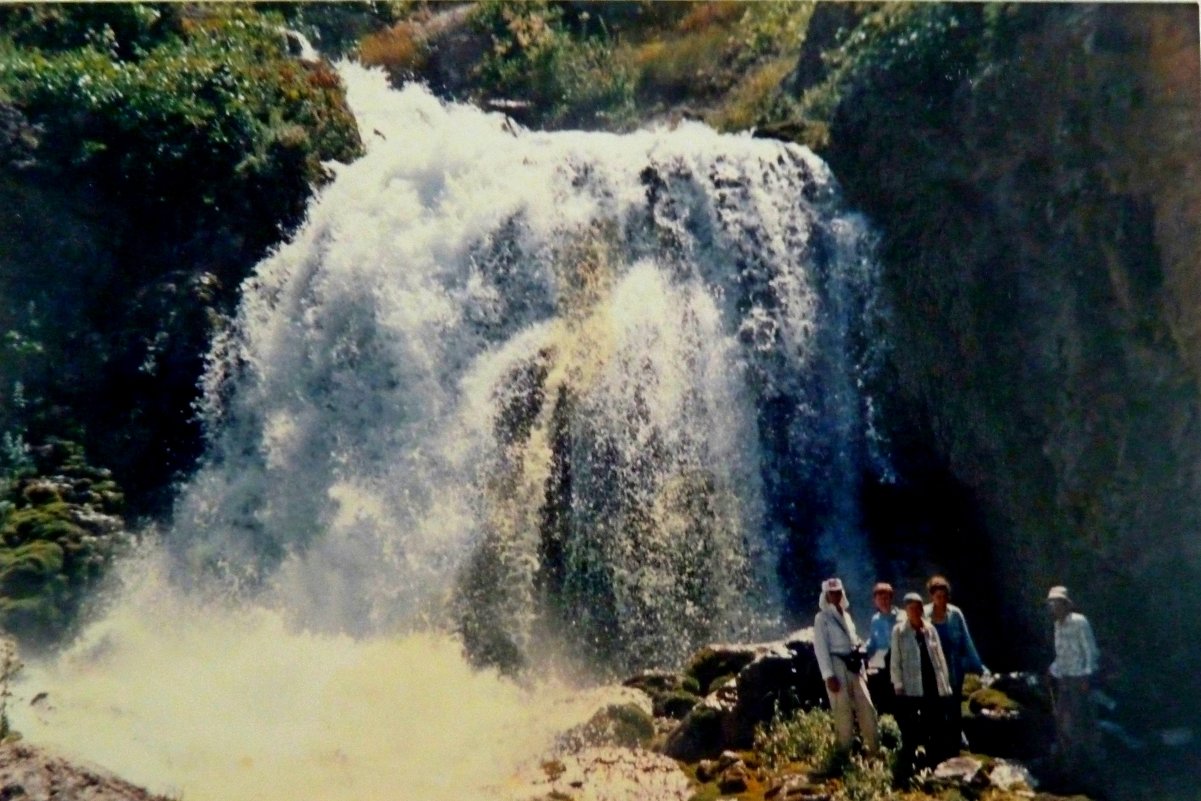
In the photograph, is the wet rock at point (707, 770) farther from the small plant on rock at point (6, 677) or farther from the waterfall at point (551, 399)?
the small plant on rock at point (6, 677)

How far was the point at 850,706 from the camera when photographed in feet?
15.7

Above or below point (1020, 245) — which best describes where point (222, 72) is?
above

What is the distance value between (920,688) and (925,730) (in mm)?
190

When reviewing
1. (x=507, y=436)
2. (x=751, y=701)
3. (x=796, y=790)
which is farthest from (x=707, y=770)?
(x=507, y=436)

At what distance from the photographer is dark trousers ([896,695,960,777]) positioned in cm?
470

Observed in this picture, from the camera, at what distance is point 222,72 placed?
805cm

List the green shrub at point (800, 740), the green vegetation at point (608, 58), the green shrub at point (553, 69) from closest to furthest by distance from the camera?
the green shrub at point (800, 740), the green vegetation at point (608, 58), the green shrub at point (553, 69)

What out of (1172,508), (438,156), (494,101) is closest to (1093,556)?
(1172,508)

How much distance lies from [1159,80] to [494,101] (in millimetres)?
4921

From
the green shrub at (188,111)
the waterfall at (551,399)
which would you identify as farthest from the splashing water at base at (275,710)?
the green shrub at (188,111)

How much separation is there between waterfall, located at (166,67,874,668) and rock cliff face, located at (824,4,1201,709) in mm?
462

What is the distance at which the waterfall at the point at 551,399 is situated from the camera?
20.9 ft

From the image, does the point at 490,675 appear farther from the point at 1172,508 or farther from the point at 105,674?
the point at 1172,508

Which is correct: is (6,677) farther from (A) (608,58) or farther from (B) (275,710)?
(A) (608,58)
